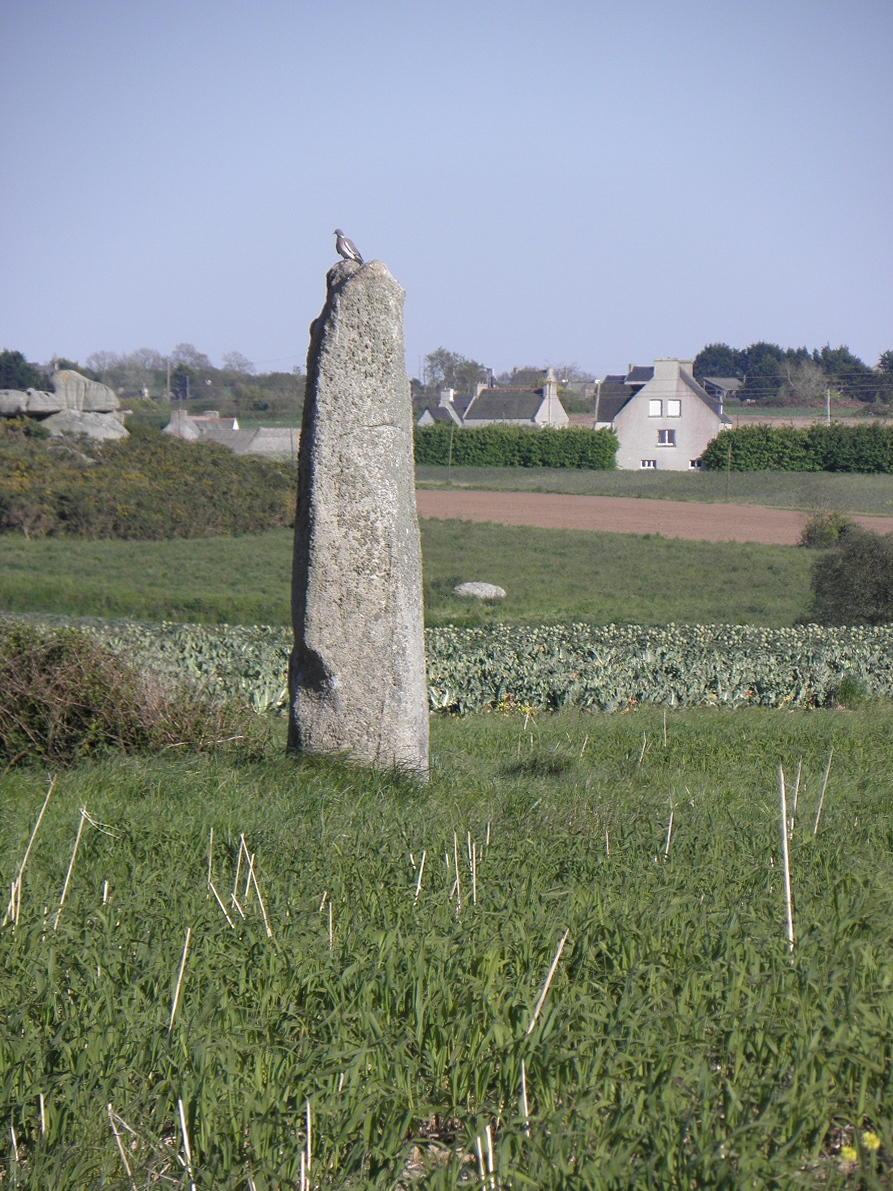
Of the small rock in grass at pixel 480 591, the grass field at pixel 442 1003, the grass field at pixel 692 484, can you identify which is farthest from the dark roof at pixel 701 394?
the grass field at pixel 442 1003

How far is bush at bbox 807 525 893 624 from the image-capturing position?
55.4 feet

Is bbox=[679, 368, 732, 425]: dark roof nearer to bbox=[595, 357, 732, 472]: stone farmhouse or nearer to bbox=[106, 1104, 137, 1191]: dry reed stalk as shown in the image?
bbox=[595, 357, 732, 472]: stone farmhouse

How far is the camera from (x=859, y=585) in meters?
17.0

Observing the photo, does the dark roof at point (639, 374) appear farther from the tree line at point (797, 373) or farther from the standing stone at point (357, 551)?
the standing stone at point (357, 551)

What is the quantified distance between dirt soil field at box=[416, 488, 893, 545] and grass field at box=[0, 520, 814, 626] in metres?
3.57

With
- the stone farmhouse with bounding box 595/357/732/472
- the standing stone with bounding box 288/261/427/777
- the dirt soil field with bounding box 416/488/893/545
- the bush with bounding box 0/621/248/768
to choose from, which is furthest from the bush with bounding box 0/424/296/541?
the stone farmhouse with bounding box 595/357/732/472

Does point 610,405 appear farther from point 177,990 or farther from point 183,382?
point 177,990

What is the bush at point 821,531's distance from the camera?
30.2 meters

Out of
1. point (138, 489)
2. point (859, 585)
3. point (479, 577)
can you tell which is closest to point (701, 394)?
point (138, 489)

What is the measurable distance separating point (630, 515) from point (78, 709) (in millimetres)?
34851

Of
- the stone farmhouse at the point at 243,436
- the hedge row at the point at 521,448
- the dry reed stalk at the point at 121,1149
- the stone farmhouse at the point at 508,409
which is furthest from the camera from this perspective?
the stone farmhouse at the point at 508,409

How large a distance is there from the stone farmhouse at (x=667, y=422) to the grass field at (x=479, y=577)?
128 ft

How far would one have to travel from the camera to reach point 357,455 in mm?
6555

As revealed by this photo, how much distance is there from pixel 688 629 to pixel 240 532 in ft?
68.5
